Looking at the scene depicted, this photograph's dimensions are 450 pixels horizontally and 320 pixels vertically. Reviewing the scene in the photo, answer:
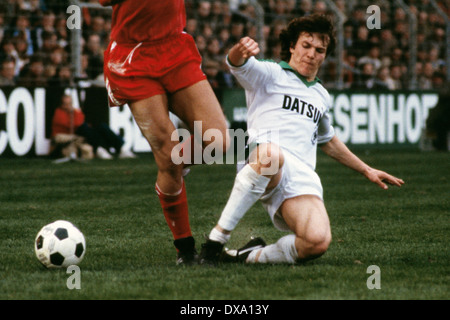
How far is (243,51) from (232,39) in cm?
958

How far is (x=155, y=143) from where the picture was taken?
4.46 meters

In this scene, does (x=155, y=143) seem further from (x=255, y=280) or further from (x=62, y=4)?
(x=62, y=4)

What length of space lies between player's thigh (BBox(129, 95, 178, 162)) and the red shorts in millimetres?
50

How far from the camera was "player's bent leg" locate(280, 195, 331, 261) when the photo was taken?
14.1 feet

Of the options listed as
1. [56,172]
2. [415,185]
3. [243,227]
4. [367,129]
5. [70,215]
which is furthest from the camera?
[367,129]

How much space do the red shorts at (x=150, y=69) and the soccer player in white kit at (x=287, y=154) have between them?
0.39 m

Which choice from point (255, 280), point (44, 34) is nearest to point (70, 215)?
point (255, 280)

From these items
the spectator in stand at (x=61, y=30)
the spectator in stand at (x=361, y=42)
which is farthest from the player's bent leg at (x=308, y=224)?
the spectator in stand at (x=361, y=42)

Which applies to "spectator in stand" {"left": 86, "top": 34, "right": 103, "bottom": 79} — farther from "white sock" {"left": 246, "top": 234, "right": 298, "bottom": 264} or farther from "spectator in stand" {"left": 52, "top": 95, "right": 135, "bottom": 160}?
"white sock" {"left": 246, "top": 234, "right": 298, "bottom": 264}

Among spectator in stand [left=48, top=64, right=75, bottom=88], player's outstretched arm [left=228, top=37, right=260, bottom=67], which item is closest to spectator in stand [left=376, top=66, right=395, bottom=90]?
spectator in stand [left=48, top=64, right=75, bottom=88]

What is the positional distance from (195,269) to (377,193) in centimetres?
439

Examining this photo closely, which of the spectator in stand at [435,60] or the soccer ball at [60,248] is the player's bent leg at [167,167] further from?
the spectator in stand at [435,60]

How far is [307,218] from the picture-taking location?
438cm

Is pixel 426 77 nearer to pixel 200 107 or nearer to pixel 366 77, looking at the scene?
pixel 366 77
